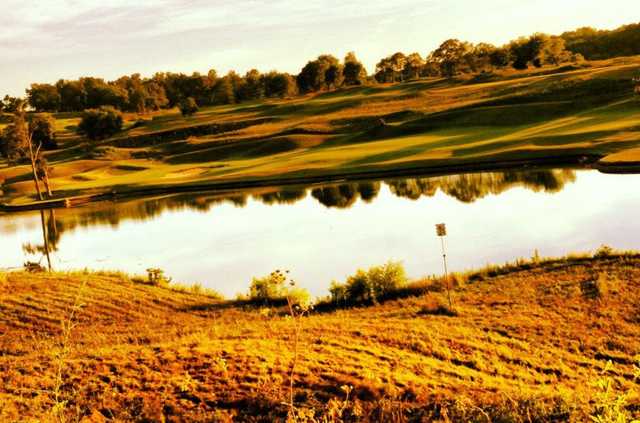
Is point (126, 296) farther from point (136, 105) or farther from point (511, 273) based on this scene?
point (136, 105)

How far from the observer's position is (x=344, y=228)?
35.0 m

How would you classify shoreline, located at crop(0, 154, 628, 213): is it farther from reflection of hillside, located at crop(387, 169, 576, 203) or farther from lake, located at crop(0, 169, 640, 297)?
reflection of hillside, located at crop(387, 169, 576, 203)

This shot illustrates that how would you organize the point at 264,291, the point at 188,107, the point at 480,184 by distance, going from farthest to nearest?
the point at 188,107
the point at 480,184
the point at 264,291

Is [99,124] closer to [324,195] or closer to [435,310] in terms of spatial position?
[324,195]

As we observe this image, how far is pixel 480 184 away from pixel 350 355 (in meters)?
34.0

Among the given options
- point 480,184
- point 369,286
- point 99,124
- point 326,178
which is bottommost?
point 369,286

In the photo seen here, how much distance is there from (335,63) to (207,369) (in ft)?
548

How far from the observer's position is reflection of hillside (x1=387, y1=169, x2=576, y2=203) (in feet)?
133

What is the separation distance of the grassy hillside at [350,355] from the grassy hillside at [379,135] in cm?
2917

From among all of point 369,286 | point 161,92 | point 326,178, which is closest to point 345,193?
point 326,178

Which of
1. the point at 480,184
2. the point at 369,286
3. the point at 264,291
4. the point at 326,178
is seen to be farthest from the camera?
the point at 326,178

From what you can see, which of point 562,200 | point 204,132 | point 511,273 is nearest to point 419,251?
point 511,273

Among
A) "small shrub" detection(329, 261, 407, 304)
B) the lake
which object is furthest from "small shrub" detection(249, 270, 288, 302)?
"small shrub" detection(329, 261, 407, 304)

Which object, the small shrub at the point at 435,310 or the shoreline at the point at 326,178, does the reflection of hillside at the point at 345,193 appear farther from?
the small shrub at the point at 435,310
